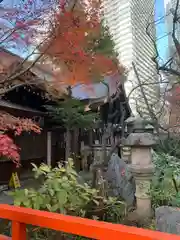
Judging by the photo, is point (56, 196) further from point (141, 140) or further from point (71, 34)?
point (71, 34)

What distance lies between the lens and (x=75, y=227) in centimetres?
147

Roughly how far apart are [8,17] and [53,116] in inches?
225

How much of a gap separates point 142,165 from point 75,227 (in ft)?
12.5

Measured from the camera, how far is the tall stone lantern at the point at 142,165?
5039 mm

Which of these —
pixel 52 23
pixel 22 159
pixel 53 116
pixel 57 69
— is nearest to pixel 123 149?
pixel 53 116

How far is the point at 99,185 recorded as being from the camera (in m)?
5.40

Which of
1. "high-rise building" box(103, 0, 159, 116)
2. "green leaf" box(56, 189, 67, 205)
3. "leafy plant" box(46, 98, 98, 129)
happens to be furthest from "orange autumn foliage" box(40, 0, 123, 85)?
"high-rise building" box(103, 0, 159, 116)

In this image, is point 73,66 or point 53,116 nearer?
point 73,66

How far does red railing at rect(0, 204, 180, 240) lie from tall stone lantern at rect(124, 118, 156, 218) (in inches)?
142

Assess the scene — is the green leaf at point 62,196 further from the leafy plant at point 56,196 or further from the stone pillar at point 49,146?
the stone pillar at point 49,146

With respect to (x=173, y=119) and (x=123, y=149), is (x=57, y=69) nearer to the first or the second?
(x=123, y=149)

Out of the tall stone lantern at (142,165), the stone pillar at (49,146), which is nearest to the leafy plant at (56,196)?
the tall stone lantern at (142,165)

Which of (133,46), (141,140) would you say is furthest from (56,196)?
(133,46)

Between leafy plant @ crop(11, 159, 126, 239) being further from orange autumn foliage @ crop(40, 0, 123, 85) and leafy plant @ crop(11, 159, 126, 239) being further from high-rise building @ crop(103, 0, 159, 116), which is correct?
high-rise building @ crop(103, 0, 159, 116)
